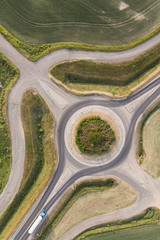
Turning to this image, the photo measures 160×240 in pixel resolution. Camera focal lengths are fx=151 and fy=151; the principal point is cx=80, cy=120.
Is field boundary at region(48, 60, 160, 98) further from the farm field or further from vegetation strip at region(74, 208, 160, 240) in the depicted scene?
the farm field

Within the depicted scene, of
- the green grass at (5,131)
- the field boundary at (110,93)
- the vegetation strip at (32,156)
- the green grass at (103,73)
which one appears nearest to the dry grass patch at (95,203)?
the vegetation strip at (32,156)

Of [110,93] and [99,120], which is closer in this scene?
[99,120]

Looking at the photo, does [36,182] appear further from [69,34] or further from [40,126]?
[69,34]

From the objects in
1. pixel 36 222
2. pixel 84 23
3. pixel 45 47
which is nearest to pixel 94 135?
pixel 36 222

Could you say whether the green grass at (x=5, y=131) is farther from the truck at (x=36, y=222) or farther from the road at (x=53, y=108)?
the truck at (x=36, y=222)

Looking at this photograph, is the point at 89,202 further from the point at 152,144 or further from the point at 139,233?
the point at 152,144

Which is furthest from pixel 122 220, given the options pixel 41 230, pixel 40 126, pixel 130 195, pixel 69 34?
pixel 69 34
